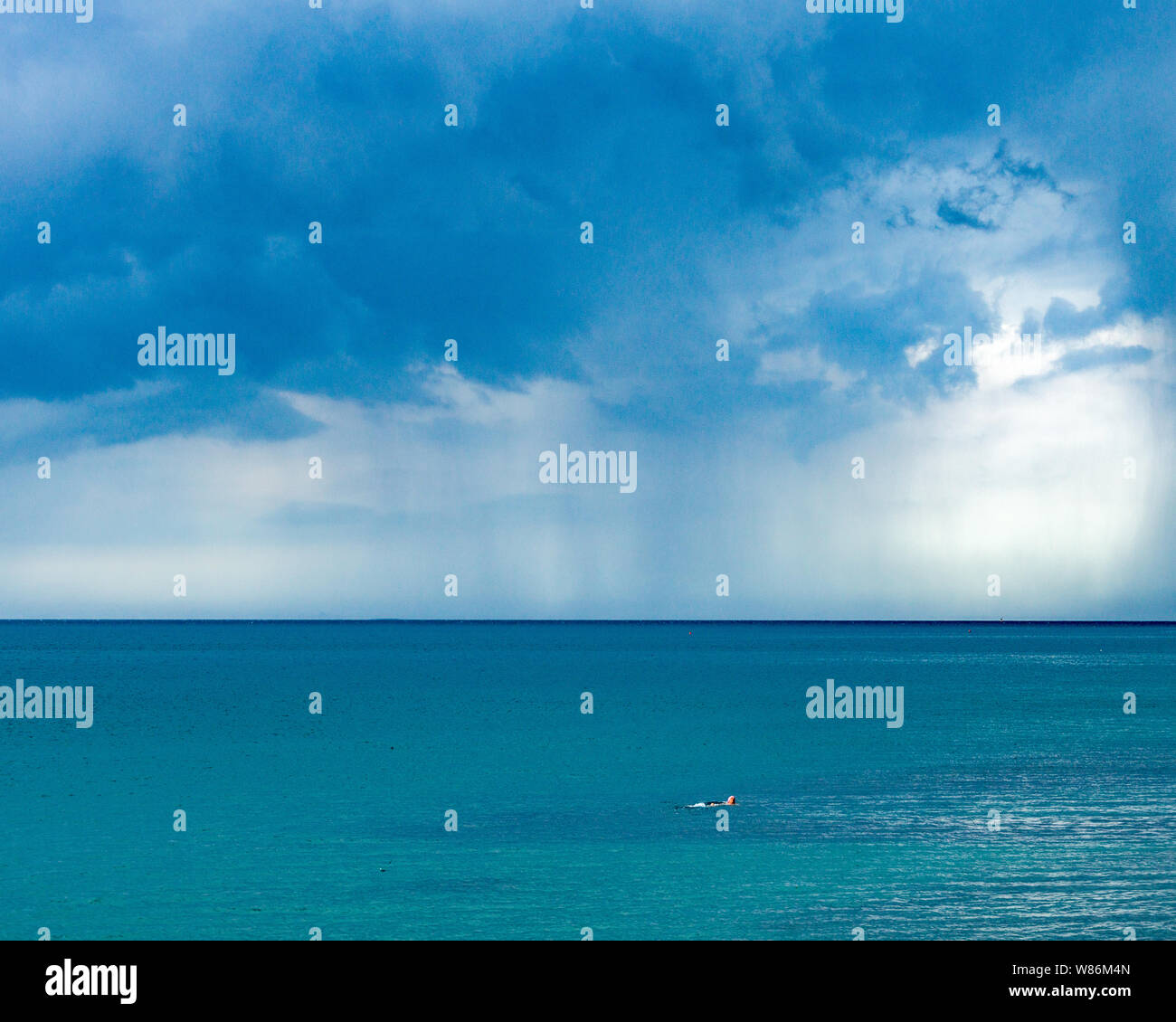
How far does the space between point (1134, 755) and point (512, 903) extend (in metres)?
44.0

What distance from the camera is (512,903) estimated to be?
1253 inches

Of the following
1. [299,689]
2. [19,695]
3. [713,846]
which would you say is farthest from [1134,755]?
[19,695]

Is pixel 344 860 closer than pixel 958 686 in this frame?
Yes

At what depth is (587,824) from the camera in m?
43.4

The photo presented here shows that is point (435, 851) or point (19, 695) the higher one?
point (19, 695)

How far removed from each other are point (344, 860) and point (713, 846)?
40.0 feet

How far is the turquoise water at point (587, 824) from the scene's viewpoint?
3092cm

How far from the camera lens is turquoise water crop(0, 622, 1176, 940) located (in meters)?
30.9
